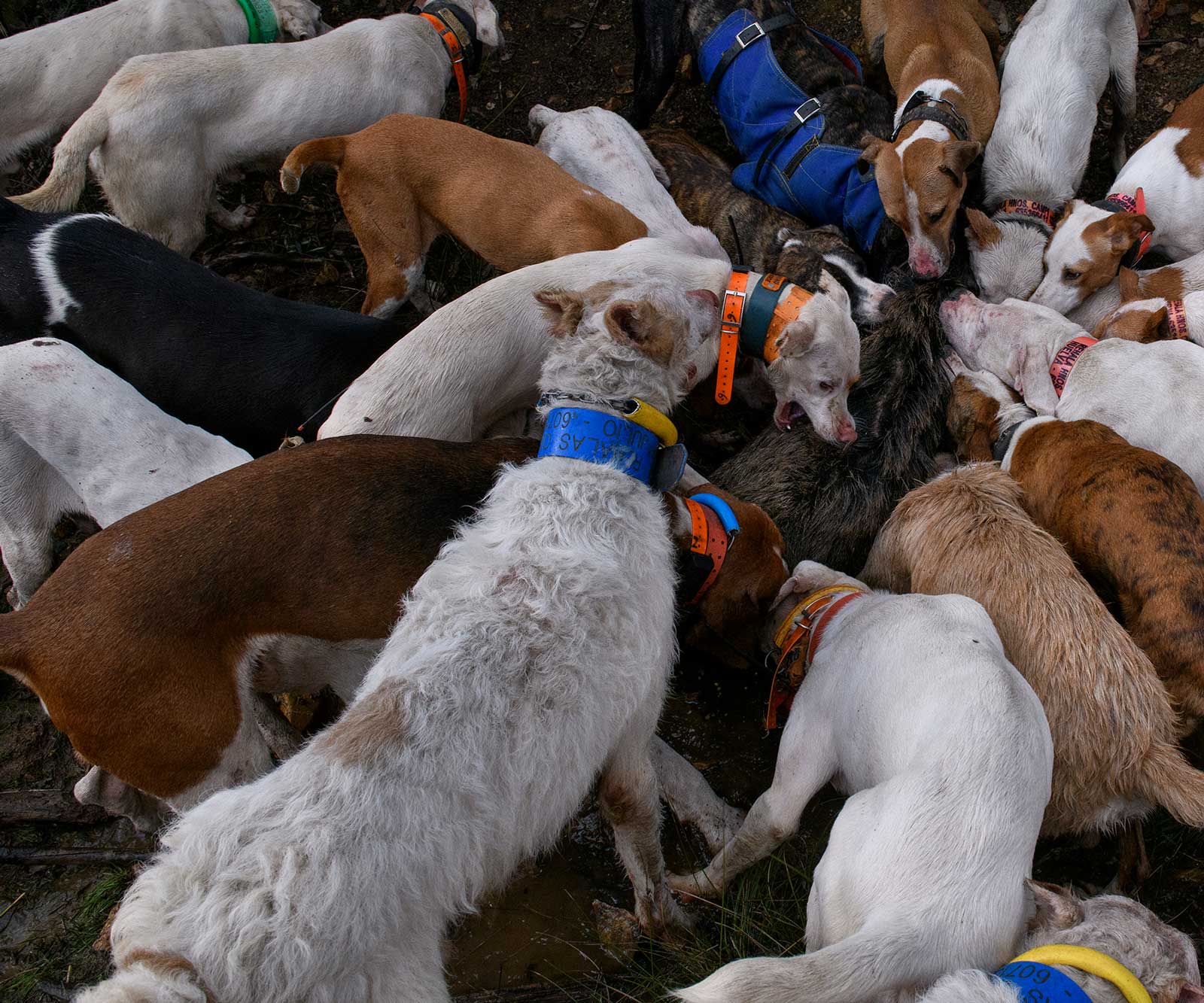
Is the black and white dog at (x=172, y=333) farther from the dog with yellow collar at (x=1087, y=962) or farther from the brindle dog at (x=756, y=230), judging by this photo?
the dog with yellow collar at (x=1087, y=962)

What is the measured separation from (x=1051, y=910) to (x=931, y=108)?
424 cm

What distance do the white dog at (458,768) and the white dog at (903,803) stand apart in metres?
0.55

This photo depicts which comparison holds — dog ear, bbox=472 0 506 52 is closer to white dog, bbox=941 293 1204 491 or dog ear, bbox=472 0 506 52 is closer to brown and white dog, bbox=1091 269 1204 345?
white dog, bbox=941 293 1204 491

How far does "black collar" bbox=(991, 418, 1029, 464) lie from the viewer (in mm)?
4004

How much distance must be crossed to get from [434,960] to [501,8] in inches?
245

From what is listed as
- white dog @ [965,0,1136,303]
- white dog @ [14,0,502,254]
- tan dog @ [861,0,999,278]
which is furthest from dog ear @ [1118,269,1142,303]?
white dog @ [14,0,502,254]

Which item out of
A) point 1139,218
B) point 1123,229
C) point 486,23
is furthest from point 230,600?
point 1139,218

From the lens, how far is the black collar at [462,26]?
544 cm

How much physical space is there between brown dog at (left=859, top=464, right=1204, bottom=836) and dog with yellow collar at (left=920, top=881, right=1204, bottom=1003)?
0.44 metres

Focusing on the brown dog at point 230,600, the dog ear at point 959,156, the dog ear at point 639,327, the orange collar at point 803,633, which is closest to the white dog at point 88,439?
the brown dog at point 230,600

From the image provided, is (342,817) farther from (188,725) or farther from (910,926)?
(910,926)

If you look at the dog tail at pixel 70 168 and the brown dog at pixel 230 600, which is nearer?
the brown dog at pixel 230 600

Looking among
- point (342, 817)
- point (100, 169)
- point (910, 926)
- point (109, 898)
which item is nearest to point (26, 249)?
point (100, 169)

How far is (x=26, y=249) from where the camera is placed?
3.95 meters
